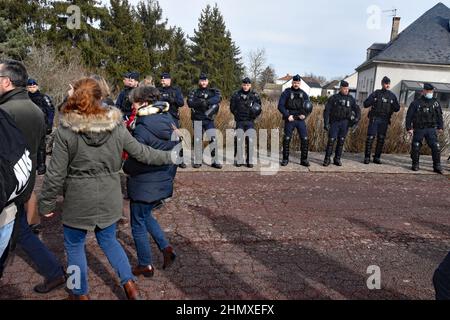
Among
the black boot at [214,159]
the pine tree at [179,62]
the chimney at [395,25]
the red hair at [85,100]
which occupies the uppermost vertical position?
the chimney at [395,25]

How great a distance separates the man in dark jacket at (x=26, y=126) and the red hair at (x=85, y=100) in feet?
1.88

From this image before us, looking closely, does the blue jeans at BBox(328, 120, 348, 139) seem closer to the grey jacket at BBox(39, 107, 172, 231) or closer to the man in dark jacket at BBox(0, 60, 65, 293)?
the grey jacket at BBox(39, 107, 172, 231)

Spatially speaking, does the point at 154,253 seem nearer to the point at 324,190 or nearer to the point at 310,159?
the point at 324,190

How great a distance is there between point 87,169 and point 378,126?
7.55 meters

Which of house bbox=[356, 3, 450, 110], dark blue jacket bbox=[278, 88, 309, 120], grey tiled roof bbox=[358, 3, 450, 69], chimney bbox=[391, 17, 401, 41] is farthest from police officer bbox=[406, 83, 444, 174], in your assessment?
chimney bbox=[391, 17, 401, 41]

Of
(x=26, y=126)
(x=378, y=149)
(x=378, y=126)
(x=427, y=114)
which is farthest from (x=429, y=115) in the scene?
(x=26, y=126)

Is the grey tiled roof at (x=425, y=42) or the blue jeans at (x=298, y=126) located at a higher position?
the grey tiled roof at (x=425, y=42)

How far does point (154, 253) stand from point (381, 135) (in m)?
6.62

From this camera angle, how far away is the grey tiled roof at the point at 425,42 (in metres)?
31.1

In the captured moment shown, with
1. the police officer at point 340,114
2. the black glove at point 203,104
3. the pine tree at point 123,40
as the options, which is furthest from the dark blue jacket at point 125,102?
the pine tree at point 123,40

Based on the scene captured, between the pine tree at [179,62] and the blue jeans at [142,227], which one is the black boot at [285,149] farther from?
the pine tree at [179,62]

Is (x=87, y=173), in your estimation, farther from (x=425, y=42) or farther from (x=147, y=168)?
(x=425, y=42)

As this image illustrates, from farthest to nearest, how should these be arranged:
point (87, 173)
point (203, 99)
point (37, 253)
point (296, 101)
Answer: point (296, 101), point (203, 99), point (37, 253), point (87, 173)

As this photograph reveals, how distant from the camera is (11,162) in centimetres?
193
